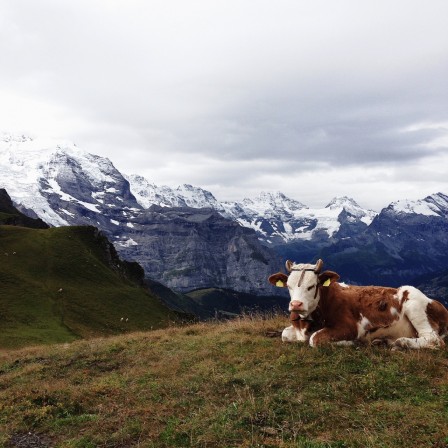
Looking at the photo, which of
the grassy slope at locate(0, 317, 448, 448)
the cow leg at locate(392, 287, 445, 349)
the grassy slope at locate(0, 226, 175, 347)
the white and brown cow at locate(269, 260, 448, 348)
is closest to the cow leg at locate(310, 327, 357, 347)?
the white and brown cow at locate(269, 260, 448, 348)

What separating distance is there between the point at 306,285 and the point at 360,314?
221 cm

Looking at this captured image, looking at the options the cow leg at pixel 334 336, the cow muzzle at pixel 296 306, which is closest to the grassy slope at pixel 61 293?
the cow leg at pixel 334 336

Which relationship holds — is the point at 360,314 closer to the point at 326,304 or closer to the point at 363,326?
the point at 363,326

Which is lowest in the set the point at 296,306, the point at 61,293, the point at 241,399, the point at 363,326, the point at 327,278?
the point at 61,293

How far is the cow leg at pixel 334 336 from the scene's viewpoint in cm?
1451

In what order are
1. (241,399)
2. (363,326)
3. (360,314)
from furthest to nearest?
(360,314) → (363,326) → (241,399)

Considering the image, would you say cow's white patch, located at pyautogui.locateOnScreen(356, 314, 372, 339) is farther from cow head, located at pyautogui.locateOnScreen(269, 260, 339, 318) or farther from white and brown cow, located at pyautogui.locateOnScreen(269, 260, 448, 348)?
cow head, located at pyautogui.locateOnScreen(269, 260, 339, 318)

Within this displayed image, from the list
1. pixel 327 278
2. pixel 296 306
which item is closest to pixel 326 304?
pixel 327 278

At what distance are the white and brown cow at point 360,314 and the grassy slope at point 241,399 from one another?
79cm

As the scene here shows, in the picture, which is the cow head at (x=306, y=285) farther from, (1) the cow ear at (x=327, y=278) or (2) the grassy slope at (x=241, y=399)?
(2) the grassy slope at (x=241, y=399)

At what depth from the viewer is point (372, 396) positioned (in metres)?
10.8

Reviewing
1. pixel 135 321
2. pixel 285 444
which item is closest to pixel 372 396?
pixel 285 444

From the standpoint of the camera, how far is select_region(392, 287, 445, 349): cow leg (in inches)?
554

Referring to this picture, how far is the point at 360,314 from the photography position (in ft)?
50.0
